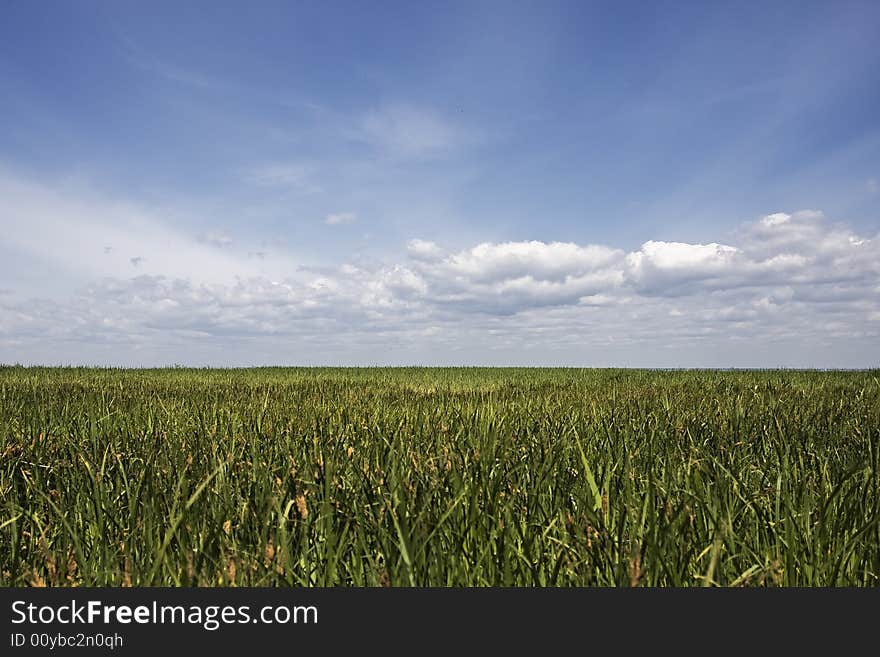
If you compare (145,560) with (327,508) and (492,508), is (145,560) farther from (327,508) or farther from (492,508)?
(492,508)

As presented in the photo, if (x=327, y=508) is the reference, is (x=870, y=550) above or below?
below

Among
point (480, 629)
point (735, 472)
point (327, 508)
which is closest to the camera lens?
point (480, 629)

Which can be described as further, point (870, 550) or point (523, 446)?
point (523, 446)

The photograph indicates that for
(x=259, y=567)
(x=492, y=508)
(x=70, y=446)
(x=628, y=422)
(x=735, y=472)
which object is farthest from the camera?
(x=628, y=422)

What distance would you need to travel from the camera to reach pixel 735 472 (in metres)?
3.14

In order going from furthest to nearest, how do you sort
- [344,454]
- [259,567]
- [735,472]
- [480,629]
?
[344,454]
[735,472]
[259,567]
[480,629]

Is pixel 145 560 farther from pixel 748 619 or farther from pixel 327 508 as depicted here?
pixel 748 619

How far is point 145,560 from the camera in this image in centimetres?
191

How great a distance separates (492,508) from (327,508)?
2.06 ft

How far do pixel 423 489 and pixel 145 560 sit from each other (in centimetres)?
109

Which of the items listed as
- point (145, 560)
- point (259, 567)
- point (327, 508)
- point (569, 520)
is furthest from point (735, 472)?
point (145, 560)

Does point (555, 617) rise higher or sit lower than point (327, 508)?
lower

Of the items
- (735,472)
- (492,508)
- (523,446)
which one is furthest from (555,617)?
(523,446)

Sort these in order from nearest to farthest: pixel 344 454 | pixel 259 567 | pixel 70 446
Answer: pixel 259 567 < pixel 344 454 < pixel 70 446
